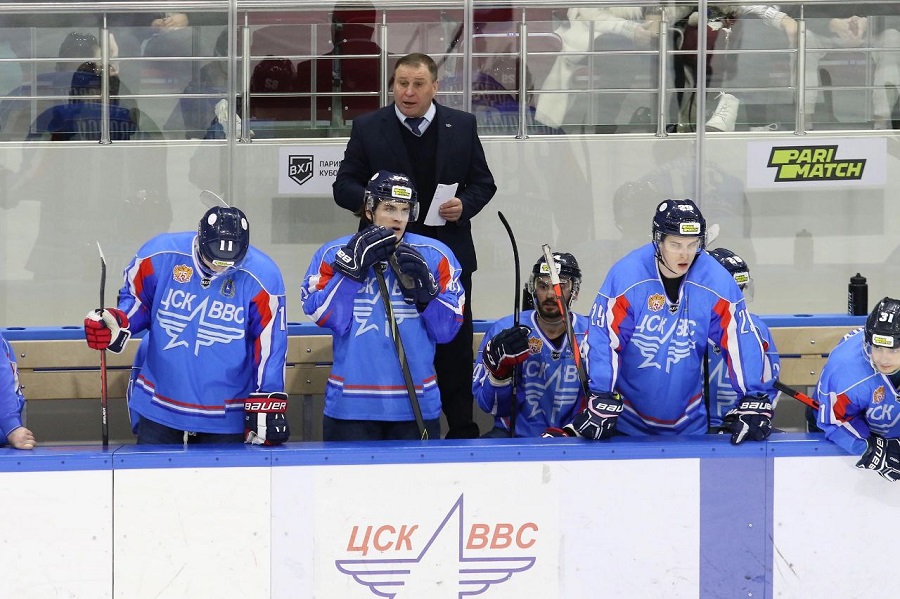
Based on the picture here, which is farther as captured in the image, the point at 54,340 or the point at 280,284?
the point at 54,340

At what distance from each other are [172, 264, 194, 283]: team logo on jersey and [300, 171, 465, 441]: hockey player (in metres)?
0.37

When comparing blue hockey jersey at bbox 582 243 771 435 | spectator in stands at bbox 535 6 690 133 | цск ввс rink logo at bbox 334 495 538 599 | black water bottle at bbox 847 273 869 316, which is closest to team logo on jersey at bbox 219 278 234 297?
цск ввс rink logo at bbox 334 495 538 599

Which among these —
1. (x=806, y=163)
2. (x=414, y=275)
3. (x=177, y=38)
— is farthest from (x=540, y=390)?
(x=177, y=38)

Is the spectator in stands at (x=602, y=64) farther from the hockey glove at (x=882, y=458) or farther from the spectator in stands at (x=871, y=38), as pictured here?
the hockey glove at (x=882, y=458)

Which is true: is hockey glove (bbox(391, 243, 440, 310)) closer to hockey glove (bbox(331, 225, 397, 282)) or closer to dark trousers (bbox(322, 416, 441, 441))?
hockey glove (bbox(331, 225, 397, 282))

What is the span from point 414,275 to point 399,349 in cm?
26

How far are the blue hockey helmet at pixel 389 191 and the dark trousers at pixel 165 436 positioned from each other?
0.88 meters

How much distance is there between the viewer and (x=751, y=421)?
3555 mm

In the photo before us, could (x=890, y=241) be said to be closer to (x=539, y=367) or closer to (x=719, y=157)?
(x=719, y=157)

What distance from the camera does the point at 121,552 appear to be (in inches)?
132

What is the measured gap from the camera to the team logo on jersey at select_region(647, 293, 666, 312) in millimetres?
3871

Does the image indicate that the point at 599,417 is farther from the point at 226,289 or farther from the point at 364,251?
the point at 226,289

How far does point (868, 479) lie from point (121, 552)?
83.6 inches

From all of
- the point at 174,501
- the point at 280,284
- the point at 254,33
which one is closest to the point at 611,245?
the point at 254,33
